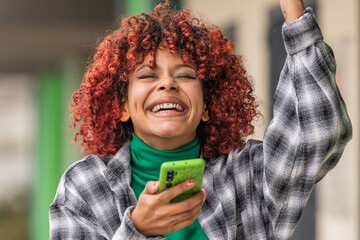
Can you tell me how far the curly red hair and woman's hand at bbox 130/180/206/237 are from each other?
337mm

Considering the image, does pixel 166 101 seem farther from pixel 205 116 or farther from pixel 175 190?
pixel 175 190

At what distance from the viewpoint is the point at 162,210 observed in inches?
66.4

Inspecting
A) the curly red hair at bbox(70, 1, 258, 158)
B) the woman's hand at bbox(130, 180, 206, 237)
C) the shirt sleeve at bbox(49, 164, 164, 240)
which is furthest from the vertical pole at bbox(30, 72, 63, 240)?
the woman's hand at bbox(130, 180, 206, 237)

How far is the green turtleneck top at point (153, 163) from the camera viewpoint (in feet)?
6.22

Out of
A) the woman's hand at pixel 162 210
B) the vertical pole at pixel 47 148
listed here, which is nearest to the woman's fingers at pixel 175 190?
the woman's hand at pixel 162 210

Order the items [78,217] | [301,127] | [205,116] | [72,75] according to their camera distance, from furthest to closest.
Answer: [72,75] < [205,116] < [78,217] < [301,127]

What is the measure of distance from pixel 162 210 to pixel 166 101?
1.01ft

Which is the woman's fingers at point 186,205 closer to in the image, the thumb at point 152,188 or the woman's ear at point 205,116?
the thumb at point 152,188

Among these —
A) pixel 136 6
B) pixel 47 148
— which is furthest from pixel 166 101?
pixel 47 148

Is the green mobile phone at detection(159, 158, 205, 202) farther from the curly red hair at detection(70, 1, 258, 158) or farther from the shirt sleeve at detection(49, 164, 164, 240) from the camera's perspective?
the curly red hair at detection(70, 1, 258, 158)

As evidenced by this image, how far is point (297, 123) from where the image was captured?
1.81 m

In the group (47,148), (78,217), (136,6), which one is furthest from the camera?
(47,148)

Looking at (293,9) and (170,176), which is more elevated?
(293,9)

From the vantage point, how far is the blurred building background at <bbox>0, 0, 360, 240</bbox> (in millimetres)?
4738
